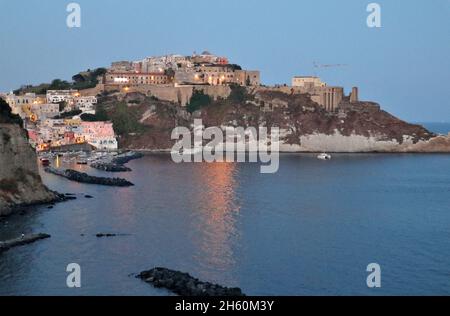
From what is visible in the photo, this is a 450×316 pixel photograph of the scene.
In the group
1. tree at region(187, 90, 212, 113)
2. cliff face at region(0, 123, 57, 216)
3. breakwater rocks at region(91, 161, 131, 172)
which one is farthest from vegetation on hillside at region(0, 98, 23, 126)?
tree at region(187, 90, 212, 113)

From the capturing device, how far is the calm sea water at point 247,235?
18281 millimetres

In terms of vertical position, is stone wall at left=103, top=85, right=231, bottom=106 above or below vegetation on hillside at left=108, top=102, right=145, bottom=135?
above

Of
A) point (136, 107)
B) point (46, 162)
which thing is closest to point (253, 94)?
point (136, 107)

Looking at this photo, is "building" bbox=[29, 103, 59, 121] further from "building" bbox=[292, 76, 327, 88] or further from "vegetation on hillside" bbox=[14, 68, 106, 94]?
"building" bbox=[292, 76, 327, 88]

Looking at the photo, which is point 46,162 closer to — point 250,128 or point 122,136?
point 122,136

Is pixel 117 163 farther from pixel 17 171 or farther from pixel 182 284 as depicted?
pixel 182 284

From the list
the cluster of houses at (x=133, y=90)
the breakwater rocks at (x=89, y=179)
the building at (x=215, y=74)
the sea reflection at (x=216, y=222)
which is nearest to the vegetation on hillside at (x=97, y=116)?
the cluster of houses at (x=133, y=90)

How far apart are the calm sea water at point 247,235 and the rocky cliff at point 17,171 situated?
1204 millimetres

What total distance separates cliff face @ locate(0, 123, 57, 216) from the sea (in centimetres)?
96

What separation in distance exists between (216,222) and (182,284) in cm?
968

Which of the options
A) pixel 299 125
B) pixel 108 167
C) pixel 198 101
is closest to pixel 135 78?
pixel 198 101

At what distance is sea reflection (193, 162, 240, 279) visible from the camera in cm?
2034

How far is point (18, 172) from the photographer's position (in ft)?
96.8

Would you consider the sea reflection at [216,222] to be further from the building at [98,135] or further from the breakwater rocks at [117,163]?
the building at [98,135]
